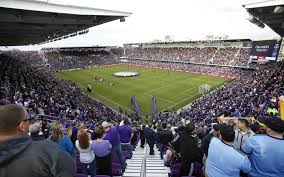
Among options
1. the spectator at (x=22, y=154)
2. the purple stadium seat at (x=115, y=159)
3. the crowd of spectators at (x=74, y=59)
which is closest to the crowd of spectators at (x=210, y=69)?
the crowd of spectators at (x=74, y=59)

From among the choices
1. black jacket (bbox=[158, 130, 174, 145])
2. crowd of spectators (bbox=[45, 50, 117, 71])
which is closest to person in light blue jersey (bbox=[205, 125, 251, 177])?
black jacket (bbox=[158, 130, 174, 145])

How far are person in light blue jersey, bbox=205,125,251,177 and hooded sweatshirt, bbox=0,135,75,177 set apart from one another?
2.20 m

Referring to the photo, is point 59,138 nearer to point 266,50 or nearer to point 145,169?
point 145,169

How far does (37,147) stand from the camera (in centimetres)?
239

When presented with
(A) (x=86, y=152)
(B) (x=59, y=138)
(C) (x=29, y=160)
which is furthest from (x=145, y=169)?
(C) (x=29, y=160)

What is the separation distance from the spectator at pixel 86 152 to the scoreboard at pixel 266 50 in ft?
148

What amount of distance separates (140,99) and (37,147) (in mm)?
37505

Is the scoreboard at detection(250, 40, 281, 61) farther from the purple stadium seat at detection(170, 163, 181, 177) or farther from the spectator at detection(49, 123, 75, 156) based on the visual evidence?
the spectator at detection(49, 123, 75, 156)

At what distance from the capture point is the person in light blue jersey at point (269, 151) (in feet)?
11.8

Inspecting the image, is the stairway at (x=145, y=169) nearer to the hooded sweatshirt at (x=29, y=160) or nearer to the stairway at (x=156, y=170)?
the stairway at (x=156, y=170)

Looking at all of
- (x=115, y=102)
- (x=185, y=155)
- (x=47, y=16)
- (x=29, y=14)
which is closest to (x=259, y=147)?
(x=185, y=155)

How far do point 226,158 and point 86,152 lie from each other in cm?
306

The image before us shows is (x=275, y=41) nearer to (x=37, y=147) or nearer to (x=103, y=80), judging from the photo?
(x=103, y=80)

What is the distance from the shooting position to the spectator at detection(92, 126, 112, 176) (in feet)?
18.5
